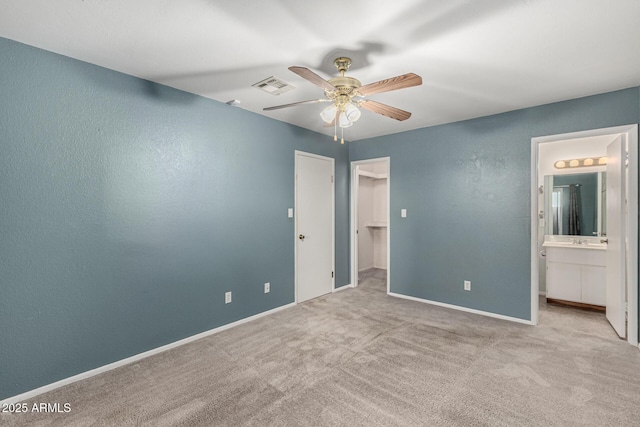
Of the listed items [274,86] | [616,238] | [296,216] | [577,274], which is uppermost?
[274,86]

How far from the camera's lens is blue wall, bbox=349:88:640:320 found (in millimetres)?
3313

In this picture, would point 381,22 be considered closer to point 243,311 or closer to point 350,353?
point 350,353

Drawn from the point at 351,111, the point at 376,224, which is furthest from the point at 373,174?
the point at 351,111

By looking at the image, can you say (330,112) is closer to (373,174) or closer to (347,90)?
(347,90)

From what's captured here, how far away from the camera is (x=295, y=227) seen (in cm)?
409

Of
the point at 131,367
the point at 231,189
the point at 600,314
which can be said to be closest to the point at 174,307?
the point at 131,367

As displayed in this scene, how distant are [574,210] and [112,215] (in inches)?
225

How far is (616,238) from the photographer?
3119 mm

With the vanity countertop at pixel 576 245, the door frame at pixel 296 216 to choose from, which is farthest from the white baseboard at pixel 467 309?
the vanity countertop at pixel 576 245

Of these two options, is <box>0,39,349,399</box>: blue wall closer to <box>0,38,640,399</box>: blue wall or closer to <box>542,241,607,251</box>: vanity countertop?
<box>0,38,640,399</box>: blue wall

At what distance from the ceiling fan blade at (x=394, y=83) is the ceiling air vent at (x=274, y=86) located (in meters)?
0.89

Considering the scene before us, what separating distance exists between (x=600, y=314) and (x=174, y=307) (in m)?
4.99

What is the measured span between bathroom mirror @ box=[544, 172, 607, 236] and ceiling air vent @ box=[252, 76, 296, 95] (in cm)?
415

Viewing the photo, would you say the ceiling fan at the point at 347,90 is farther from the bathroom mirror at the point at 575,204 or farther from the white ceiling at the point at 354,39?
the bathroom mirror at the point at 575,204
